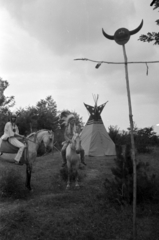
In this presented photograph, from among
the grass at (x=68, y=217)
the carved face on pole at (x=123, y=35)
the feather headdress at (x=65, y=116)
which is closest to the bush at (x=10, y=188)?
the grass at (x=68, y=217)

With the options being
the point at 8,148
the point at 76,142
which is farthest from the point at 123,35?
the point at 8,148

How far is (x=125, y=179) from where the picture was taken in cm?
616

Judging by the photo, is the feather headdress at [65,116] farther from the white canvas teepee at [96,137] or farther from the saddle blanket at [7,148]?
the white canvas teepee at [96,137]

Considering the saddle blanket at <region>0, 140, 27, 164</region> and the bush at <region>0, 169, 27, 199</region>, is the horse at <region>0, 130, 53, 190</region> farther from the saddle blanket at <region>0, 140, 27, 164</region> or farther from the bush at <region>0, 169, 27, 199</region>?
the bush at <region>0, 169, 27, 199</region>

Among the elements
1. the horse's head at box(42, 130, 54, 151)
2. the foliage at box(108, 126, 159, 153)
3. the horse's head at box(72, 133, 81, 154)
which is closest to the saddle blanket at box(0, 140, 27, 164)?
the horse's head at box(42, 130, 54, 151)

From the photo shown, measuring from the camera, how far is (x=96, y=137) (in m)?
15.1

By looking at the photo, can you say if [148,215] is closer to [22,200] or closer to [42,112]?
[22,200]

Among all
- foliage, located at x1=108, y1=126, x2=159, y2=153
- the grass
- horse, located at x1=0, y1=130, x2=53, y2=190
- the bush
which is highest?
foliage, located at x1=108, y1=126, x2=159, y2=153

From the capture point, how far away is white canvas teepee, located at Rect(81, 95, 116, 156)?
15.1 metres

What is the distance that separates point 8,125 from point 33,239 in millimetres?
3951

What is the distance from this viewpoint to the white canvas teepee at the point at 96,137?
15.1m

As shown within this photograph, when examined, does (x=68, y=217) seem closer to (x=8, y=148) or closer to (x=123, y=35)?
(x=8, y=148)

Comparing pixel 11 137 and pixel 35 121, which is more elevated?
pixel 35 121

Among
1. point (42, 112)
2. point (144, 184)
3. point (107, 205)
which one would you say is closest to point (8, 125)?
point (107, 205)
